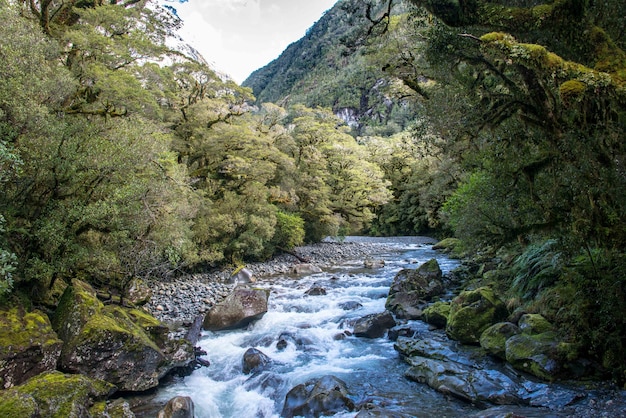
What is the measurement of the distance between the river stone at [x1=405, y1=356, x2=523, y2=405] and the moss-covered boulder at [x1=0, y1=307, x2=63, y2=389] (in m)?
7.05

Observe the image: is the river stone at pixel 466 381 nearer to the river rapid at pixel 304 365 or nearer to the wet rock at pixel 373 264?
the river rapid at pixel 304 365

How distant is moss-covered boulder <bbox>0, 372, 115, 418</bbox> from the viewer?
4.78 meters

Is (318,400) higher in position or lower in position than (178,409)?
lower

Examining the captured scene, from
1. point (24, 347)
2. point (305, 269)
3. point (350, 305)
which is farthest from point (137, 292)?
point (305, 269)

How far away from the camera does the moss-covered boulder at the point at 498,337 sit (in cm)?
797

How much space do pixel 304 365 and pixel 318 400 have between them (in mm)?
2166

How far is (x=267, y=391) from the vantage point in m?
7.48

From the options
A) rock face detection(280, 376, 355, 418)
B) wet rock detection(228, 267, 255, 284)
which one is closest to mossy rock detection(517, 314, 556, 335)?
rock face detection(280, 376, 355, 418)

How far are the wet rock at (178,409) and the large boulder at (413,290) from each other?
748cm

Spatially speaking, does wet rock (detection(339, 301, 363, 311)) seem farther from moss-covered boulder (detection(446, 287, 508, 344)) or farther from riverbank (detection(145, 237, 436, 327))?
riverbank (detection(145, 237, 436, 327))

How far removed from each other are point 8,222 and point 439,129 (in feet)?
34.0

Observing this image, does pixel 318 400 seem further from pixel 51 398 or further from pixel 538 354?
pixel 538 354

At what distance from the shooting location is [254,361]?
8.58 m

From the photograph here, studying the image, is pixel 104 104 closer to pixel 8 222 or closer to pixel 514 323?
pixel 8 222
